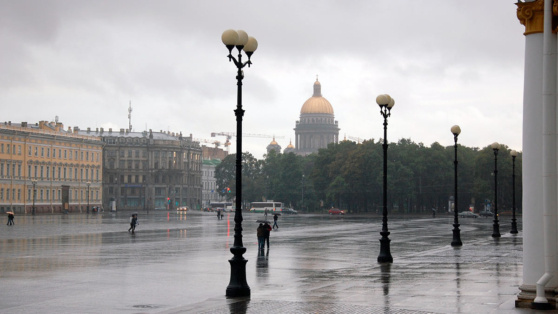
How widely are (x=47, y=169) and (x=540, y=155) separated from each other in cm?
13375

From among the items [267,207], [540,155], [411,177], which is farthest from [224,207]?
[540,155]

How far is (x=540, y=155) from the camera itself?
16.5 metres

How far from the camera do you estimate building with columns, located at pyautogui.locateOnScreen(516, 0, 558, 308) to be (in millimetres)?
16172

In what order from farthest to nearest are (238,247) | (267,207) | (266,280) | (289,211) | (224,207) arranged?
(224,207), (267,207), (289,211), (266,280), (238,247)

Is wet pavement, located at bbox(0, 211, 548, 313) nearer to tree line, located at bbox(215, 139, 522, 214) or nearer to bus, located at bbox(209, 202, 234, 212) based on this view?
tree line, located at bbox(215, 139, 522, 214)

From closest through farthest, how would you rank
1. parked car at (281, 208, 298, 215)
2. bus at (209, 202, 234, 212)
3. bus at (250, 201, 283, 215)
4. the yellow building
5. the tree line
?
the tree line, the yellow building, parked car at (281, 208, 298, 215), bus at (250, 201, 283, 215), bus at (209, 202, 234, 212)

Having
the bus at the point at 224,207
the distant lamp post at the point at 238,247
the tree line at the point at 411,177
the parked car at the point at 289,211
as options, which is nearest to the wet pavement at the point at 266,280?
the distant lamp post at the point at 238,247

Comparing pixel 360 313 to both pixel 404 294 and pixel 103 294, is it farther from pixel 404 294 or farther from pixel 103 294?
pixel 103 294

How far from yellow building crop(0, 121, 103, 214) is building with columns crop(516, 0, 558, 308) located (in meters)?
118

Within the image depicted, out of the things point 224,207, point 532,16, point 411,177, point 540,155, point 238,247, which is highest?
point 532,16

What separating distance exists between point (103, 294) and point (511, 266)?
1463 centimetres

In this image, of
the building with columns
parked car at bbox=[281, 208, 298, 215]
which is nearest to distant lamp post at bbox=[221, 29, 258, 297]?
the building with columns

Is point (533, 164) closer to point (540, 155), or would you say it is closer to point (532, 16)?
point (540, 155)

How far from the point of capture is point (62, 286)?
22422mm
